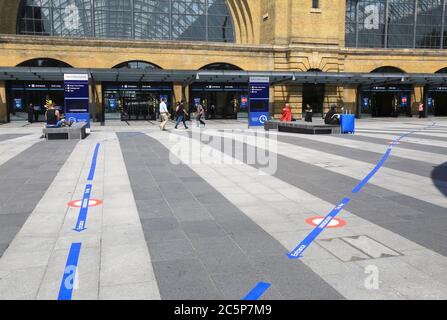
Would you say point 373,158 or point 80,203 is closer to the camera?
point 80,203

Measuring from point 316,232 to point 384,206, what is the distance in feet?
6.84

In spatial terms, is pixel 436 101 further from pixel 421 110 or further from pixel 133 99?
pixel 133 99

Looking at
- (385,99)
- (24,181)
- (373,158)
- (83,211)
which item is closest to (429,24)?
(385,99)

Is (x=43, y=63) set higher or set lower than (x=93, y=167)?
higher

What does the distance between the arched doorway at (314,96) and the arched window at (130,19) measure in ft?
30.4

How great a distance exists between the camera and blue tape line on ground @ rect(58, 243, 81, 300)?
4.02 meters

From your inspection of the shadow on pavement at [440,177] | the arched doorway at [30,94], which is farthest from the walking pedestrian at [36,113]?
the shadow on pavement at [440,177]

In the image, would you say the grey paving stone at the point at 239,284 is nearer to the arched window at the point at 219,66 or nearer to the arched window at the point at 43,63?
the arched window at the point at 43,63

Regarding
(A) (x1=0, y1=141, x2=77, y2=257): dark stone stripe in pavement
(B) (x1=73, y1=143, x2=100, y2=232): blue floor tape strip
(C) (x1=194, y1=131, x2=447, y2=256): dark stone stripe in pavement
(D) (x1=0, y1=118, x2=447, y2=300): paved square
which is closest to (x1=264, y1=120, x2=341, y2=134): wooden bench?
(D) (x1=0, y1=118, x2=447, y2=300): paved square

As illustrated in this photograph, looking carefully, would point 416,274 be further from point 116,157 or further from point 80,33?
point 80,33

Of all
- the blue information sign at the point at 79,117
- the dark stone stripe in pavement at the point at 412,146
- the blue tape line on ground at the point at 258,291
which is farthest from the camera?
the blue information sign at the point at 79,117

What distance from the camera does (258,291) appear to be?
13.5 ft

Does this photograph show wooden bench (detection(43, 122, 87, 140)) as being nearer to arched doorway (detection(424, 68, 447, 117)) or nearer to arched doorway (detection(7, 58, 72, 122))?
arched doorway (detection(7, 58, 72, 122))

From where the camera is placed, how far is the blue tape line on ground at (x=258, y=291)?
3982mm
